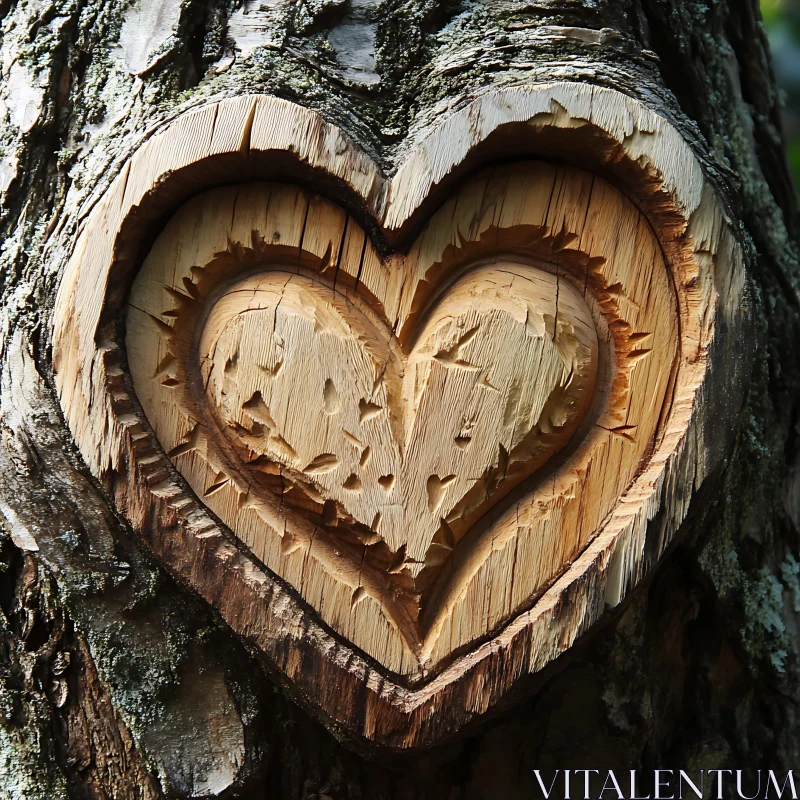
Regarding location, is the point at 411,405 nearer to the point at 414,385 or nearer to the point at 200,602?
the point at 414,385

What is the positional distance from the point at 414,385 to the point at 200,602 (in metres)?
0.50

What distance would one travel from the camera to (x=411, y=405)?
1.24 meters

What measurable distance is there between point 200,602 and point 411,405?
475 mm

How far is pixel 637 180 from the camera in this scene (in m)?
1.22

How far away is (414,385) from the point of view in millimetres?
1237

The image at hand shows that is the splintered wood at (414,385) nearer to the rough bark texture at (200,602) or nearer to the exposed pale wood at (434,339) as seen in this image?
the exposed pale wood at (434,339)

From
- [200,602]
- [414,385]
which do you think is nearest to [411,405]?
[414,385]

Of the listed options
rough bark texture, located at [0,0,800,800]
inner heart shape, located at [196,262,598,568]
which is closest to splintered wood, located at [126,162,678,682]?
inner heart shape, located at [196,262,598,568]

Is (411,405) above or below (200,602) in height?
above

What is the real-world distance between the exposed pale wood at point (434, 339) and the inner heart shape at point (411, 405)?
0.02m

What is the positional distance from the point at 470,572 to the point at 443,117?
2.45 ft

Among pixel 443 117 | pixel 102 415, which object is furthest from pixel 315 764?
pixel 443 117

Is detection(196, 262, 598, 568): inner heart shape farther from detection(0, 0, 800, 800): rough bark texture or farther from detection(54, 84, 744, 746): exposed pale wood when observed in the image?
detection(0, 0, 800, 800): rough bark texture

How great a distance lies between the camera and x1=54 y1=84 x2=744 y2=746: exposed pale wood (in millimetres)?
1190
